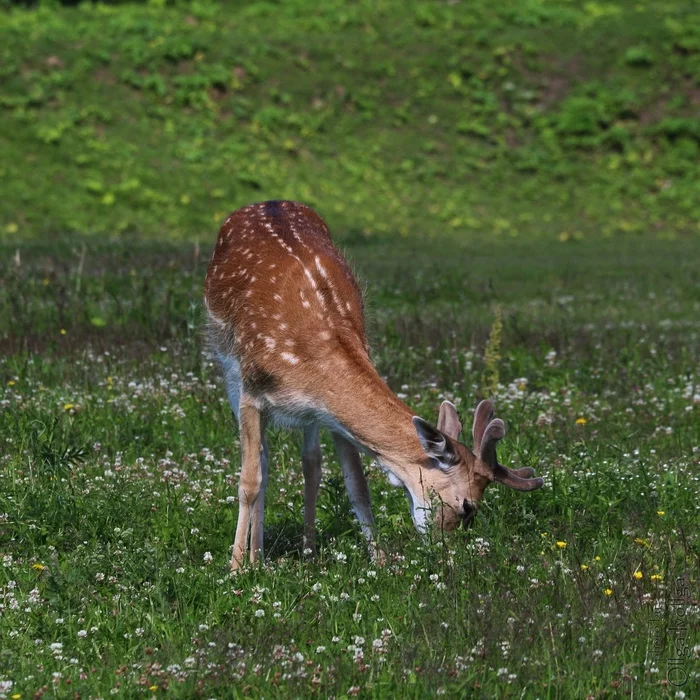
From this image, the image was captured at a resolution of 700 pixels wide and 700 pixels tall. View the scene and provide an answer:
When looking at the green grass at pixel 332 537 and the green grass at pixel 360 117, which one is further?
the green grass at pixel 360 117

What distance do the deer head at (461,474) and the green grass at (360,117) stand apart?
16867 millimetres

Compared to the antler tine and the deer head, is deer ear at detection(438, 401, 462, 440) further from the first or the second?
the antler tine

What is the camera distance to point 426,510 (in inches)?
247

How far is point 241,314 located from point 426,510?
179 centimetres

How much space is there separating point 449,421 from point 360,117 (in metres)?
23.8

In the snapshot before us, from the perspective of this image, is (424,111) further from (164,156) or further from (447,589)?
(447,589)

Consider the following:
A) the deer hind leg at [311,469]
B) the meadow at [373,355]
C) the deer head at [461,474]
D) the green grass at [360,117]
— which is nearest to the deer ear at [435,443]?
the deer head at [461,474]

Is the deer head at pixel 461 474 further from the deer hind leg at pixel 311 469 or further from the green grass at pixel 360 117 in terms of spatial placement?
the green grass at pixel 360 117

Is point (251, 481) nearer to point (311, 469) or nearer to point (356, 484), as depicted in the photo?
Result: point (311, 469)

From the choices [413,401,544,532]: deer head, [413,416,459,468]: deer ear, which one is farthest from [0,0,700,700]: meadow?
[413,416,459,468]: deer ear

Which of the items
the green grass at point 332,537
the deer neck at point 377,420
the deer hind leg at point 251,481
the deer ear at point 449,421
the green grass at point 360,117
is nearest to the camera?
the green grass at point 332,537

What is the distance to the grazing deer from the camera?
6.24m

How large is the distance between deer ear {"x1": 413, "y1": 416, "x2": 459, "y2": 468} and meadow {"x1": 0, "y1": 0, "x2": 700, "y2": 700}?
0.36m

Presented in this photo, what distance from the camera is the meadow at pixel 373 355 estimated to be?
516cm
